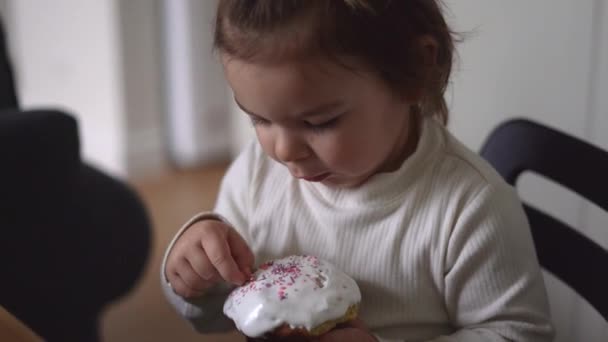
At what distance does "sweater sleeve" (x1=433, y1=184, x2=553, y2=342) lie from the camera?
727mm

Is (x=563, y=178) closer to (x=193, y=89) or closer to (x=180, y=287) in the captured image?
(x=180, y=287)

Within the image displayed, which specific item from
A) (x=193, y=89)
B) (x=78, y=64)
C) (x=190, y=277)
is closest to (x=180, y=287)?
(x=190, y=277)

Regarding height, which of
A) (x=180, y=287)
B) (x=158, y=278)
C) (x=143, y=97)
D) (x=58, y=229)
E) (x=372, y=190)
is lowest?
(x=158, y=278)

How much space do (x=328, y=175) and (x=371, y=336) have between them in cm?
18

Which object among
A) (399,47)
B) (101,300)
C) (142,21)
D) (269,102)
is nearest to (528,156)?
(399,47)

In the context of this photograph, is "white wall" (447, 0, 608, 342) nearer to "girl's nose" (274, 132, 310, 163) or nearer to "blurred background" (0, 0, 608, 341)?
"girl's nose" (274, 132, 310, 163)

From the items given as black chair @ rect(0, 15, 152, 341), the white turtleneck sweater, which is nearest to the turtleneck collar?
the white turtleneck sweater

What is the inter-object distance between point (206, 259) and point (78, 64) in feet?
7.34

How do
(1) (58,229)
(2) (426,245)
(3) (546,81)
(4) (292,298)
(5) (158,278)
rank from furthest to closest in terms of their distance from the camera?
(5) (158,278), (1) (58,229), (3) (546,81), (2) (426,245), (4) (292,298)

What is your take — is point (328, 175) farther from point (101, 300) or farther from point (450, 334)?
point (101, 300)

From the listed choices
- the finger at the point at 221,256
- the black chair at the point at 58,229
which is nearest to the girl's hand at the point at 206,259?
the finger at the point at 221,256

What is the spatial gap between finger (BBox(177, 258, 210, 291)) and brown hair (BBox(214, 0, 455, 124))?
0.25 metres

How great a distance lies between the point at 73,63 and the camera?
2.80m

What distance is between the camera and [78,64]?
9.15 ft
